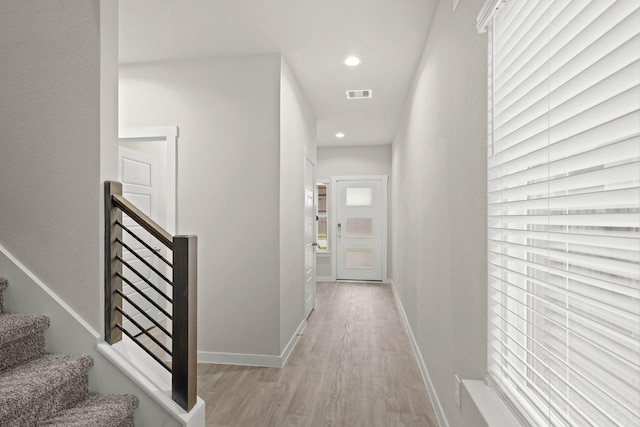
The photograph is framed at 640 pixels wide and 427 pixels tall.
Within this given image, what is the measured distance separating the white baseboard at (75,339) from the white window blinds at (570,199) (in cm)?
145

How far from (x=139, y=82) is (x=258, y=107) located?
117 centimetres

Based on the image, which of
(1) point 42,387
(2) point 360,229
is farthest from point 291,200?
(2) point 360,229

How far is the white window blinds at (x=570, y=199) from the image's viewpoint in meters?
0.68

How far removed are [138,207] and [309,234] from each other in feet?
6.35

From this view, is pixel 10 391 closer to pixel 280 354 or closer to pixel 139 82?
pixel 280 354

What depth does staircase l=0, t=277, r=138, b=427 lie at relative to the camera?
1.35m

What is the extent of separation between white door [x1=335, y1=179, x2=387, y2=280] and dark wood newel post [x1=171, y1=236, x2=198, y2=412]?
560 centimetres

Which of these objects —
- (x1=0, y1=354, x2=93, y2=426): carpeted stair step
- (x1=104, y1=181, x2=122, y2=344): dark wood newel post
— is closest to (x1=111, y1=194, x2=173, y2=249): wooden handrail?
(x1=104, y1=181, x2=122, y2=344): dark wood newel post

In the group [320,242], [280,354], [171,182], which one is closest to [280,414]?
[280,354]

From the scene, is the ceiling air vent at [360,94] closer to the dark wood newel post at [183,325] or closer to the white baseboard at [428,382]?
the white baseboard at [428,382]

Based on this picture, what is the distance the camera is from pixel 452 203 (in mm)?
1977

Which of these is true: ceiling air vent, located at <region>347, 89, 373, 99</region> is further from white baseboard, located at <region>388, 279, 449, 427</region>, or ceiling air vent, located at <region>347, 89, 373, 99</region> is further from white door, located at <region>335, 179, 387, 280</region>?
white door, located at <region>335, 179, 387, 280</region>

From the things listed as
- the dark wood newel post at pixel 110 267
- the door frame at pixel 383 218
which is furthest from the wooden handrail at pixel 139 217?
the door frame at pixel 383 218

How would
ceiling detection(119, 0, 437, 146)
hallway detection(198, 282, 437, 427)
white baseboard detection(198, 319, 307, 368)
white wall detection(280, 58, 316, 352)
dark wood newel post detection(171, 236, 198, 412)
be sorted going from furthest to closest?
1. white wall detection(280, 58, 316, 352)
2. white baseboard detection(198, 319, 307, 368)
3. ceiling detection(119, 0, 437, 146)
4. hallway detection(198, 282, 437, 427)
5. dark wood newel post detection(171, 236, 198, 412)
